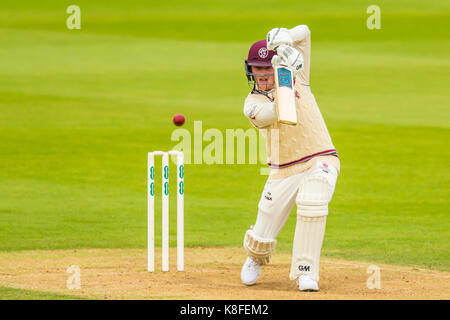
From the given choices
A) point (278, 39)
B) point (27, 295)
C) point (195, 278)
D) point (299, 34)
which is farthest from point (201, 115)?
point (27, 295)

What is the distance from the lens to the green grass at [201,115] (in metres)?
11.1

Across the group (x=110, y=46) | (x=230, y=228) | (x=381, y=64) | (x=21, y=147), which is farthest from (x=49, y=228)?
(x=110, y=46)

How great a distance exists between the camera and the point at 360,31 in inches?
1330

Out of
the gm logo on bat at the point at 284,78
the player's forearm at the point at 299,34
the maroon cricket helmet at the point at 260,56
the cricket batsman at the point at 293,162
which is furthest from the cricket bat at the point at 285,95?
the player's forearm at the point at 299,34

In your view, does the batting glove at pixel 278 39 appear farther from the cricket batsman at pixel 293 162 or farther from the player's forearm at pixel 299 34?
the player's forearm at pixel 299 34

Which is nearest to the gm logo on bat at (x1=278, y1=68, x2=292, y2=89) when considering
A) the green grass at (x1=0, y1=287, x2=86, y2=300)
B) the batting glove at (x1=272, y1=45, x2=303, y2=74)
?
the batting glove at (x1=272, y1=45, x2=303, y2=74)

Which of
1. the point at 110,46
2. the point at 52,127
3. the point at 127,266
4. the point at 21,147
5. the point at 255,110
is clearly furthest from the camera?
the point at 110,46

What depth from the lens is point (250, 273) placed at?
301 inches

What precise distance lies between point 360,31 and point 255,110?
90.1 ft

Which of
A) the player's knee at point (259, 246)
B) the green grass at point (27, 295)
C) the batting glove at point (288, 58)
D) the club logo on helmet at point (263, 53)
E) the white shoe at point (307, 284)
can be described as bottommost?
the green grass at point (27, 295)

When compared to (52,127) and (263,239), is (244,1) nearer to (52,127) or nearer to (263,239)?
(52,127)

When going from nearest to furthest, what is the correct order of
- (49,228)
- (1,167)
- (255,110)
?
(255,110), (49,228), (1,167)

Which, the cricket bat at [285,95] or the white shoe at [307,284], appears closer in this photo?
the cricket bat at [285,95]

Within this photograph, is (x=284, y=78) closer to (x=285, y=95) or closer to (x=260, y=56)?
(x=285, y=95)
